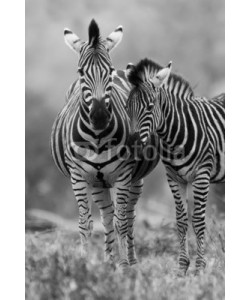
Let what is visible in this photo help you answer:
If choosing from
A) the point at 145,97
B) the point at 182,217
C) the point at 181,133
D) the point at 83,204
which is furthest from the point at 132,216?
the point at 145,97

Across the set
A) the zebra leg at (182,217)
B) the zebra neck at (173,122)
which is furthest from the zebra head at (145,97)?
the zebra leg at (182,217)

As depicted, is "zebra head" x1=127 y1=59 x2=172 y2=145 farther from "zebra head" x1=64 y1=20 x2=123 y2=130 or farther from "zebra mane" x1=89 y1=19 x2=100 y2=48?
"zebra mane" x1=89 y1=19 x2=100 y2=48

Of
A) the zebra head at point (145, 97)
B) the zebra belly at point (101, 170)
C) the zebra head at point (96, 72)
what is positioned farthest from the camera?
the zebra belly at point (101, 170)

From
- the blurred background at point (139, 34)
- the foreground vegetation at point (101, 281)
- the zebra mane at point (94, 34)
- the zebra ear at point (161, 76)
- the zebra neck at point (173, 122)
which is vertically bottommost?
the foreground vegetation at point (101, 281)

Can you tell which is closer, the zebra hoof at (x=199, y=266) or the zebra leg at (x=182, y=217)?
the zebra hoof at (x=199, y=266)

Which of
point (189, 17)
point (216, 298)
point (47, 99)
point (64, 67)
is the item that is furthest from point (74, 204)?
point (216, 298)

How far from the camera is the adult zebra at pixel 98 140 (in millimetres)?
7043

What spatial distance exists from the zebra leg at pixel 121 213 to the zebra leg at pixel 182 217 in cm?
62

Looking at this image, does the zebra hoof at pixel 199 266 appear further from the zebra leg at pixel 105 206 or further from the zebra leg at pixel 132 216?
the zebra leg at pixel 132 216

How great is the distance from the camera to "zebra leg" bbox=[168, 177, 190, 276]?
25.5ft

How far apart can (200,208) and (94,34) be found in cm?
253

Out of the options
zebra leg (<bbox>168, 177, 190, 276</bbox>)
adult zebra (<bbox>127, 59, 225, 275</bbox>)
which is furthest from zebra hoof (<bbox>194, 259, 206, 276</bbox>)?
zebra leg (<bbox>168, 177, 190, 276</bbox>)
